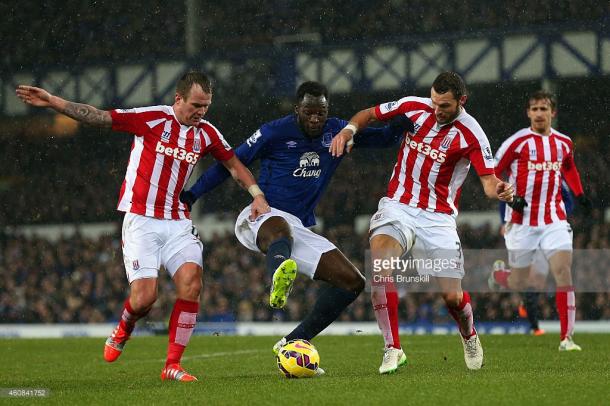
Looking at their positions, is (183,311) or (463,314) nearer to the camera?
(183,311)

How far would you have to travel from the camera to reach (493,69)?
14.4 metres

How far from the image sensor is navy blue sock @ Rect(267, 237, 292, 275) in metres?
6.21

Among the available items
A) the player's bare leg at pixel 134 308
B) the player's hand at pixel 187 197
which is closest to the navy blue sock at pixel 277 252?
the player's hand at pixel 187 197

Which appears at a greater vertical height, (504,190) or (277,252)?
(504,190)

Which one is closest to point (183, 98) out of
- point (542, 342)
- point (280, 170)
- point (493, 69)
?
point (280, 170)

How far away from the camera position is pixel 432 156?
22.8ft

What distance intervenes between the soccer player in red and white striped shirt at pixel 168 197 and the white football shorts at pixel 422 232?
2.80 feet

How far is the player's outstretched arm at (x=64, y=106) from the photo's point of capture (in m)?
6.15

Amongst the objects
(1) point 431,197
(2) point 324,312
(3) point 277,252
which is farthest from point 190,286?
(1) point 431,197

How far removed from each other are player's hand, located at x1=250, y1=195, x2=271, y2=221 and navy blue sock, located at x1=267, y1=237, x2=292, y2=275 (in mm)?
236

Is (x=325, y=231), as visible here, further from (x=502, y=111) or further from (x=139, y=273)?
(x=139, y=273)

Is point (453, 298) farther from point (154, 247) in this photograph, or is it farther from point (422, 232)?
point (154, 247)

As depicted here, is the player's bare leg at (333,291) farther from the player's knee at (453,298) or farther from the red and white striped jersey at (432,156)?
the red and white striped jersey at (432,156)

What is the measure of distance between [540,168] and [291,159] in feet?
12.3
